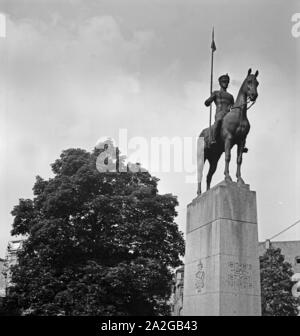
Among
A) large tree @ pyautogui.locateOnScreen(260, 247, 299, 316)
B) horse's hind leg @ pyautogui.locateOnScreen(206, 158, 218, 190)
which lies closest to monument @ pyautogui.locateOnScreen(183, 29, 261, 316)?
horse's hind leg @ pyautogui.locateOnScreen(206, 158, 218, 190)

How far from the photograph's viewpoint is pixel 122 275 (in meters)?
22.7

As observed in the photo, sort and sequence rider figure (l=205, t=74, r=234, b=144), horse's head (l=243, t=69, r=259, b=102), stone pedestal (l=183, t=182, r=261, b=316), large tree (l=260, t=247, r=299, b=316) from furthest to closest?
large tree (l=260, t=247, r=299, b=316), rider figure (l=205, t=74, r=234, b=144), horse's head (l=243, t=69, r=259, b=102), stone pedestal (l=183, t=182, r=261, b=316)

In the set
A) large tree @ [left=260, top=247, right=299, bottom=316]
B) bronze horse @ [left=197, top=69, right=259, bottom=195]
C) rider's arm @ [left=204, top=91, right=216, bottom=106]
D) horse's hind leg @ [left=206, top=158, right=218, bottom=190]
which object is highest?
rider's arm @ [left=204, top=91, right=216, bottom=106]

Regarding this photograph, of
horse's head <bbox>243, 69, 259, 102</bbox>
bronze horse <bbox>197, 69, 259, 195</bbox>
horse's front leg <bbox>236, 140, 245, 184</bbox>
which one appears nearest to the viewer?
horse's head <bbox>243, 69, 259, 102</bbox>

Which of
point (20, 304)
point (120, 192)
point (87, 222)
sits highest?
point (120, 192)

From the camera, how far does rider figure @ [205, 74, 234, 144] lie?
41.2ft

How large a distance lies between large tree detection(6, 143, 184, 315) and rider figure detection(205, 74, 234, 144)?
12.3 m

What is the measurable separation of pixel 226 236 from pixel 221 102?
4051 mm

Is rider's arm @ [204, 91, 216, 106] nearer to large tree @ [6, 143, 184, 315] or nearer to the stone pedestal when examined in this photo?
the stone pedestal

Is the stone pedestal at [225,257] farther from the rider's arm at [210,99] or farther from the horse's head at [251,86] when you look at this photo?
the rider's arm at [210,99]
